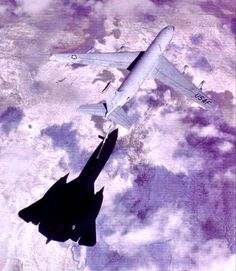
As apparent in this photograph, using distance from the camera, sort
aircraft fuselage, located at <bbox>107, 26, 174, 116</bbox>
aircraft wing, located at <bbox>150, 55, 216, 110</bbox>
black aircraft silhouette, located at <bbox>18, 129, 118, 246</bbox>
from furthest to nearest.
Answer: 1. aircraft wing, located at <bbox>150, 55, 216, 110</bbox>
2. aircraft fuselage, located at <bbox>107, 26, 174, 116</bbox>
3. black aircraft silhouette, located at <bbox>18, 129, 118, 246</bbox>

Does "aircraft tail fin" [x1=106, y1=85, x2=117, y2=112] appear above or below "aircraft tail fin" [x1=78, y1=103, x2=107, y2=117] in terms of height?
above

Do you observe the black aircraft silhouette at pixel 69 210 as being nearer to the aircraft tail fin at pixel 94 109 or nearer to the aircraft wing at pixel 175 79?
the aircraft tail fin at pixel 94 109

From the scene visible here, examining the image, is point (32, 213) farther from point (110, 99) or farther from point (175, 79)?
point (175, 79)

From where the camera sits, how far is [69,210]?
42.5 meters

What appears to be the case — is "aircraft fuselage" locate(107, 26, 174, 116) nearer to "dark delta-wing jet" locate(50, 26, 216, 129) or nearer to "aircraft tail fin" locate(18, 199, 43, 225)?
"dark delta-wing jet" locate(50, 26, 216, 129)

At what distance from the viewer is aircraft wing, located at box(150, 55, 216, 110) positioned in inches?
1950

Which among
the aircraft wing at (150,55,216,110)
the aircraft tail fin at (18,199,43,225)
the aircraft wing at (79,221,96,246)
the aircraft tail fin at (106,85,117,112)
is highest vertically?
the aircraft tail fin at (106,85,117,112)

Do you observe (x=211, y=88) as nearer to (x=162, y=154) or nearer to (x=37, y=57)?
(x=162, y=154)

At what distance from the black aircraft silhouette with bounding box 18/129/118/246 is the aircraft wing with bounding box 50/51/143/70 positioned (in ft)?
52.4

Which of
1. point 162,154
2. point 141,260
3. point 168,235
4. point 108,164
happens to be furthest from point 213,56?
point 141,260

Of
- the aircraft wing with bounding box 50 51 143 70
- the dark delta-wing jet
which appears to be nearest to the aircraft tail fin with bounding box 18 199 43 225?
the dark delta-wing jet

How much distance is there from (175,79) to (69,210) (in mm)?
24054

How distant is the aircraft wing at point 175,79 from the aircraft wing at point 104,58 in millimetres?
3587

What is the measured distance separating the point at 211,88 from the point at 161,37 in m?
11.0
